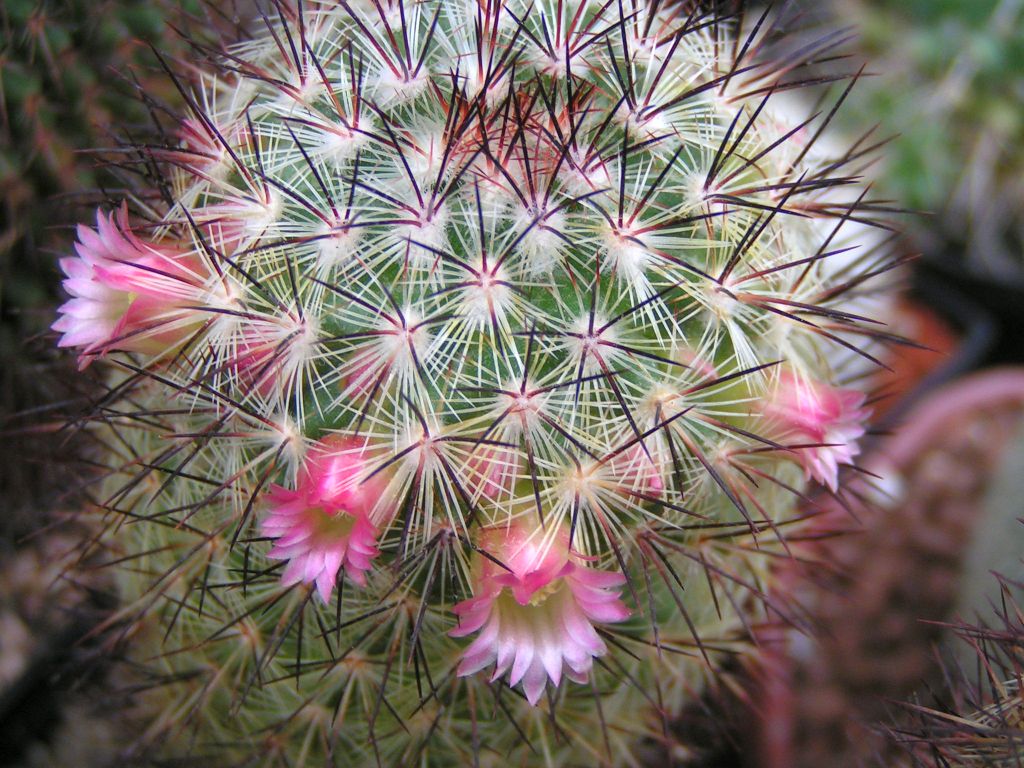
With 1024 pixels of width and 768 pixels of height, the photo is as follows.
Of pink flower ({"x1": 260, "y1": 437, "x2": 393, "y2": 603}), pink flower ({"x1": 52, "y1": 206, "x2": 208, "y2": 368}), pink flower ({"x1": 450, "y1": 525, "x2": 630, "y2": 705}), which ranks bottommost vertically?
pink flower ({"x1": 450, "y1": 525, "x2": 630, "y2": 705})

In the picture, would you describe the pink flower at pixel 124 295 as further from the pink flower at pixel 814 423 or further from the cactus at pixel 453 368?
the pink flower at pixel 814 423

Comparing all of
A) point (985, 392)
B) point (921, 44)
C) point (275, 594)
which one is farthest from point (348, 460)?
point (921, 44)

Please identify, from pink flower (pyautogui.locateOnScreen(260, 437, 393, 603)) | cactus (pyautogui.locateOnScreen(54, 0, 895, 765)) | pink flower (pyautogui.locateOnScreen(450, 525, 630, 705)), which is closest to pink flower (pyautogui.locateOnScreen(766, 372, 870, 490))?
cactus (pyautogui.locateOnScreen(54, 0, 895, 765))

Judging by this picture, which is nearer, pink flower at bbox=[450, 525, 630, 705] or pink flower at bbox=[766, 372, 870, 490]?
pink flower at bbox=[450, 525, 630, 705]

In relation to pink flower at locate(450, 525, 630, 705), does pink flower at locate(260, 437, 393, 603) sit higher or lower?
higher

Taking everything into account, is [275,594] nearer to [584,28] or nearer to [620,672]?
[620,672]

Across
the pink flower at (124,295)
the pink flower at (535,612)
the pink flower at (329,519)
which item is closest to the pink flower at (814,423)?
the pink flower at (535,612)

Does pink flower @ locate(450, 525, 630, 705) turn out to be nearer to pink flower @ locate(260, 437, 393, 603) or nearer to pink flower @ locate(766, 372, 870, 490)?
pink flower @ locate(260, 437, 393, 603)
